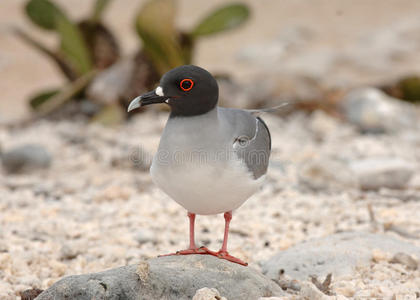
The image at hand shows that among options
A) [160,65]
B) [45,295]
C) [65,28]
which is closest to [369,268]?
[45,295]

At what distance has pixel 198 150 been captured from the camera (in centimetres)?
221

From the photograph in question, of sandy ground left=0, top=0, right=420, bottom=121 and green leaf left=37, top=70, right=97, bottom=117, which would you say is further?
sandy ground left=0, top=0, right=420, bottom=121

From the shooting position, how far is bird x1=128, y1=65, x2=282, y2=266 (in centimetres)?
221

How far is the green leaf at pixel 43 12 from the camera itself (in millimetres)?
7508

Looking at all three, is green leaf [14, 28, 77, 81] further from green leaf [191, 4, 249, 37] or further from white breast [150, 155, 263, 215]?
white breast [150, 155, 263, 215]

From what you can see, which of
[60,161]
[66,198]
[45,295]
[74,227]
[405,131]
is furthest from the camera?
[405,131]

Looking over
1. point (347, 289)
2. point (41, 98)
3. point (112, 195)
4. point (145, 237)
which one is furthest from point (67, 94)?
point (347, 289)

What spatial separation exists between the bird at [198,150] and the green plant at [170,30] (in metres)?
4.36

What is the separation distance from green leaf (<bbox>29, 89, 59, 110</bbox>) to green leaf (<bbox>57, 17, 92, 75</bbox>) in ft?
2.18

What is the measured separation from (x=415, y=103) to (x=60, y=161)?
497cm

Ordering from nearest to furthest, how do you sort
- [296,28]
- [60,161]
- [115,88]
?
[60,161]
[115,88]
[296,28]

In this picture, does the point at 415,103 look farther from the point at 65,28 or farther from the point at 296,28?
the point at 296,28

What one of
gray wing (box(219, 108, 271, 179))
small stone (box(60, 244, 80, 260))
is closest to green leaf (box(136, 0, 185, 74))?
small stone (box(60, 244, 80, 260))

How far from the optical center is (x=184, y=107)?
2.27 m
